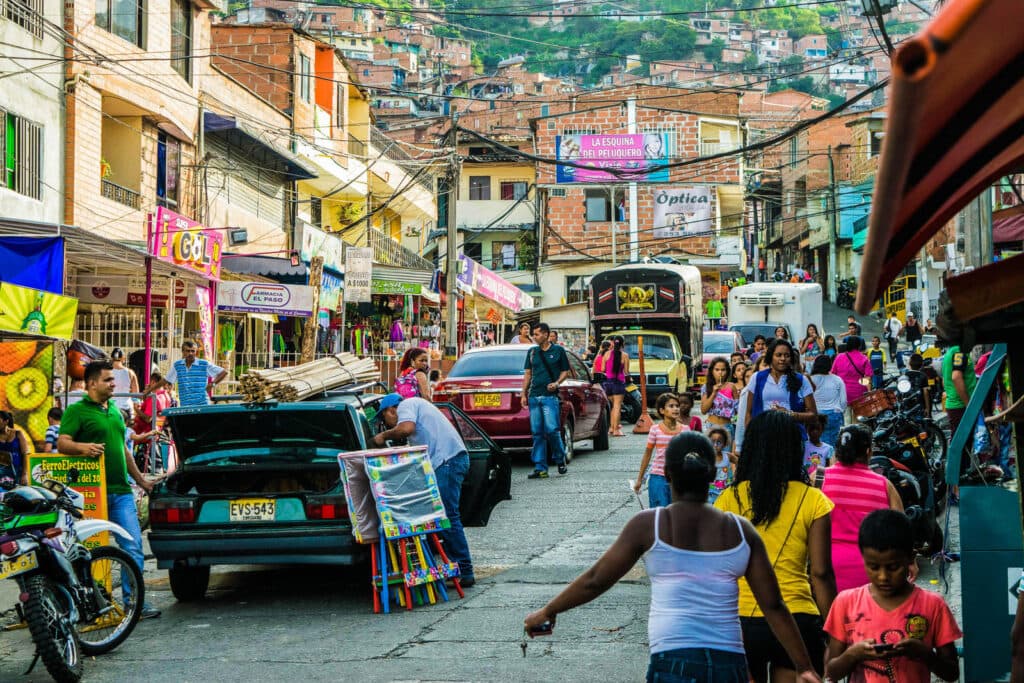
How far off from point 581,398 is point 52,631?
12.4m

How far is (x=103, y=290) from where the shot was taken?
22312mm

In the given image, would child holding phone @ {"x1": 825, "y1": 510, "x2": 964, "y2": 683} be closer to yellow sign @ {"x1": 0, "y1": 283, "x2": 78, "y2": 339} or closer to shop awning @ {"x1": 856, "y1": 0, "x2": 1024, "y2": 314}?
shop awning @ {"x1": 856, "y1": 0, "x2": 1024, "y2": 314}

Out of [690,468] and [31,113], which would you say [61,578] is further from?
[31,113]

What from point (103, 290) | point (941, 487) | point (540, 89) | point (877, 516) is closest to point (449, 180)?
point (103, 290)

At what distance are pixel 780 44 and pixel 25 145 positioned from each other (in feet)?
615

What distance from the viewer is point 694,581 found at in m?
4.64

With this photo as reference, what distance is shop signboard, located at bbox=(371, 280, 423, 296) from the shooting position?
30781 millimetres

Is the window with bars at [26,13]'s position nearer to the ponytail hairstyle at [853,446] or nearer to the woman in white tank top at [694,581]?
the ponytail hairstyle at [853,446]

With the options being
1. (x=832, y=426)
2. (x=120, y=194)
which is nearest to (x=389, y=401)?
(x=832, y=426)

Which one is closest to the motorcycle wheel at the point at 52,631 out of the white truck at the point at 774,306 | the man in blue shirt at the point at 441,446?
the man in blue shirt at the point at 441,446

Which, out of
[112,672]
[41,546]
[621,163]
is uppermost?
[621,163]

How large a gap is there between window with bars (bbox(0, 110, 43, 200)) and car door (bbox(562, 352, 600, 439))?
883cm

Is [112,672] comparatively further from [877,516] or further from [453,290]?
[453,290]

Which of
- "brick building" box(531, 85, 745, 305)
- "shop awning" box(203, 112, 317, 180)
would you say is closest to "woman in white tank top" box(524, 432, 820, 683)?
"shop awning" box(203, 112, 317, 180)
